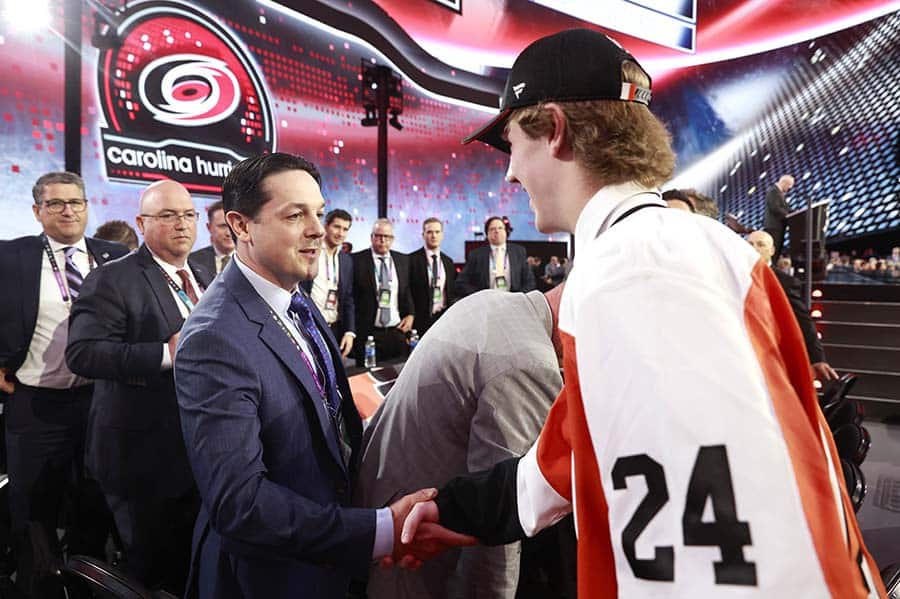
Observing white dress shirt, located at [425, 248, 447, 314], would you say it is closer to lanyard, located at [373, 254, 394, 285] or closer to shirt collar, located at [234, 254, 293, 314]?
lanyard, located at [373, 254, 394, 285]

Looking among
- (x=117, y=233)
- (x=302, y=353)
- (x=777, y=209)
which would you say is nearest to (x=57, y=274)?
(x=117, y=233)

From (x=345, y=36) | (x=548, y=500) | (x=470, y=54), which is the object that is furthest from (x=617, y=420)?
(x=470, y=54)

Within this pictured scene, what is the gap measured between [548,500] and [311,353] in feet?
2.35

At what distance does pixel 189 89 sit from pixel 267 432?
6455 millimetres

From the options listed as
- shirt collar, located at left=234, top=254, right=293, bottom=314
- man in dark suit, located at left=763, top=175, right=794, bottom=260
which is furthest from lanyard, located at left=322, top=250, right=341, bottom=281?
man in dark suit, located at left=763, top=175, right=794, bottom=260

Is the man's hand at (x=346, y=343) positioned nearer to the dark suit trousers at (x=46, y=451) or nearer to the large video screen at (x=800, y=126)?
the dark suit trousers at (x=46, y=451)

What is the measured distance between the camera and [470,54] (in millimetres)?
11211

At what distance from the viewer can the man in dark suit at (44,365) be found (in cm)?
282

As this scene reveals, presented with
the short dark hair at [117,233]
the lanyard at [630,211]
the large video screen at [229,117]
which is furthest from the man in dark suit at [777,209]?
the lanyard at [630,211]

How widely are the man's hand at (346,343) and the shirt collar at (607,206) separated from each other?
4.33 m

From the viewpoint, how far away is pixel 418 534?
1294mm

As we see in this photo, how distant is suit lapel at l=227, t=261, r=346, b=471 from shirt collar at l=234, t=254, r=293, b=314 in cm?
7

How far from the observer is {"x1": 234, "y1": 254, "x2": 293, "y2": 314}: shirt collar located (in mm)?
1496

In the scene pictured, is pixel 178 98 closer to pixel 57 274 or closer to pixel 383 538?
pixel 57 274
